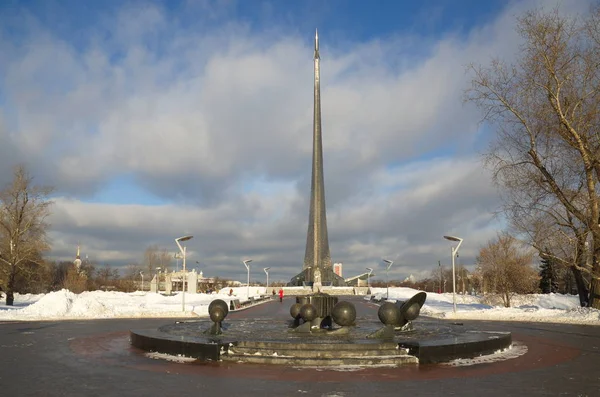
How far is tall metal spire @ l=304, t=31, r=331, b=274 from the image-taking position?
68438 millimetres

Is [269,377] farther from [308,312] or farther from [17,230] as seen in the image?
[17,230]

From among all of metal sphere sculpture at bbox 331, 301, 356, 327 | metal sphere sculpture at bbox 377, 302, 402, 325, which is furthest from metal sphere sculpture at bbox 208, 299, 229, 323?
metal sphere sculpture at bbox 377, 302, 402, 325

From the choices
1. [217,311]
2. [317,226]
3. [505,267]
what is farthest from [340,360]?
[317,226]

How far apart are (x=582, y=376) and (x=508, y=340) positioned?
3700mm

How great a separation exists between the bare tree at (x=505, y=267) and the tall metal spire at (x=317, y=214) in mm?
31553

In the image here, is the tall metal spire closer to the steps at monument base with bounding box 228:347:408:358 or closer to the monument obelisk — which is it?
the monument obelisk

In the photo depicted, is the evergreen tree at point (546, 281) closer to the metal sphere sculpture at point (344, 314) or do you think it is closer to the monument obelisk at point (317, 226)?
the monument obelisk at point (317, 226)

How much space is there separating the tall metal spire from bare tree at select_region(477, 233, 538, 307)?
31553 mm

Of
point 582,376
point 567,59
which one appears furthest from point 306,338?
point 567,59

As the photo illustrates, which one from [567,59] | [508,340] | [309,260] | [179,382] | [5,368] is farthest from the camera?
[309,260]

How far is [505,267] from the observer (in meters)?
32.6

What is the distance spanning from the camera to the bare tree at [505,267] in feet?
108

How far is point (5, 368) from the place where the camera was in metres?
9.13

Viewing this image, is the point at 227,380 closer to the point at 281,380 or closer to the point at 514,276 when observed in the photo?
the point at 281,380
